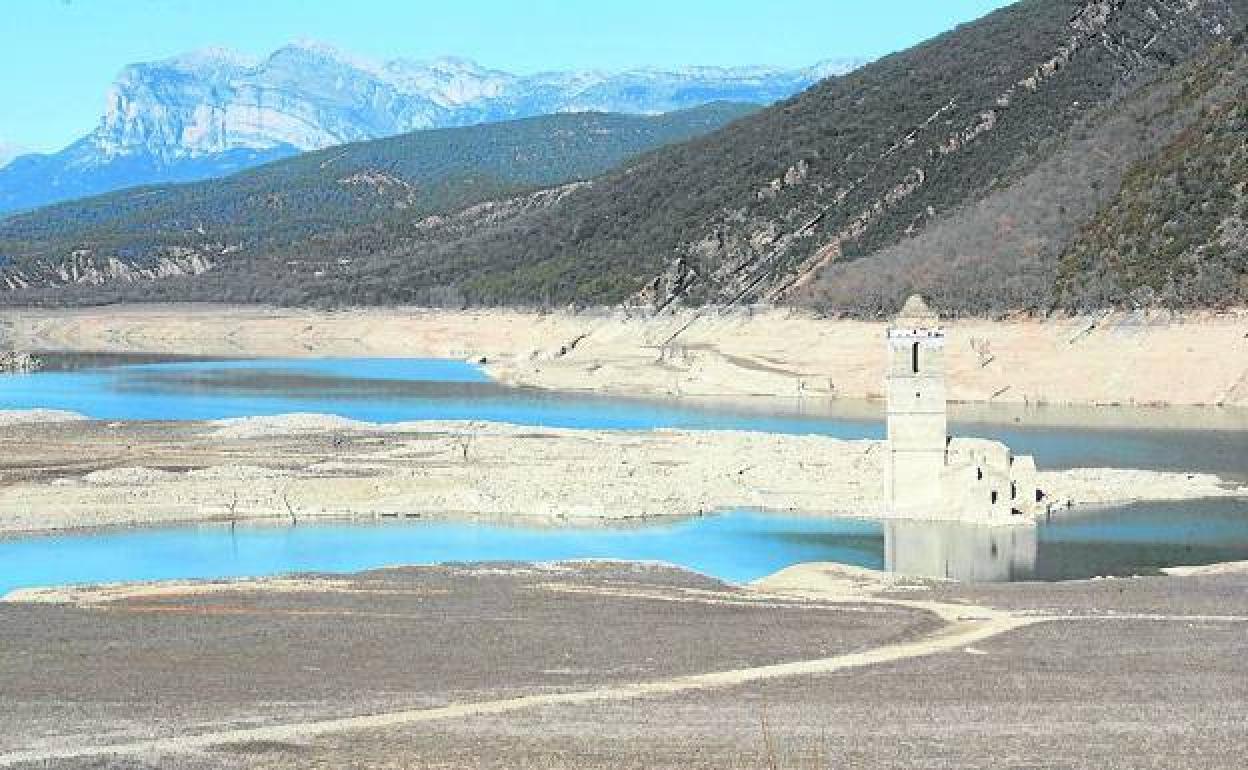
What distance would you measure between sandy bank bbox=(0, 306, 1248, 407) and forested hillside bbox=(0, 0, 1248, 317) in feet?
8.96

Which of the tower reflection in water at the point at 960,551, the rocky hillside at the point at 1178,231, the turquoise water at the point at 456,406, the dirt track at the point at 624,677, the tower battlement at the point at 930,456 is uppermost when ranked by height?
the rocky hillside at the point at 1178,231

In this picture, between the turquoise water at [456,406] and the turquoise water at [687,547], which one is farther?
the turquoise water at [456,406]

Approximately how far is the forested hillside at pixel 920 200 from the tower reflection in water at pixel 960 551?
125 feet

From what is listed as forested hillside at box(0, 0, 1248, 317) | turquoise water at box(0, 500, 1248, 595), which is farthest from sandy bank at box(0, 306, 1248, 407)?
turquoise water at box(0, 500, 1248, 595)

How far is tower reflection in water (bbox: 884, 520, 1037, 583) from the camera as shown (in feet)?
113

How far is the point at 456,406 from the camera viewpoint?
72500 millimetres

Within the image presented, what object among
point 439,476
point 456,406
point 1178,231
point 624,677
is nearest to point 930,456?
point 439,476

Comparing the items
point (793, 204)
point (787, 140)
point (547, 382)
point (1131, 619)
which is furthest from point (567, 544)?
point (787, 140)

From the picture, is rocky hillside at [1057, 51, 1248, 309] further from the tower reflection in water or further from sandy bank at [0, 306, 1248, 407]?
the tower reflection in water

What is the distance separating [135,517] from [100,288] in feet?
436

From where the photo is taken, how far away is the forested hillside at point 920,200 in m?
Answer: 89.3

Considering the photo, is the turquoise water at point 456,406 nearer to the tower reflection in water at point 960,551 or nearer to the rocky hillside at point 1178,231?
the tower reflection in water at point 960,551

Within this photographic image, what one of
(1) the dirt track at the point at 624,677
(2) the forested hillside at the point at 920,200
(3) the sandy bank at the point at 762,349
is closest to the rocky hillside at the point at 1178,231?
(2) the forested hillside at the point at 920,200

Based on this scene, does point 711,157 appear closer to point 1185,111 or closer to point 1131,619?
point 1185,111
